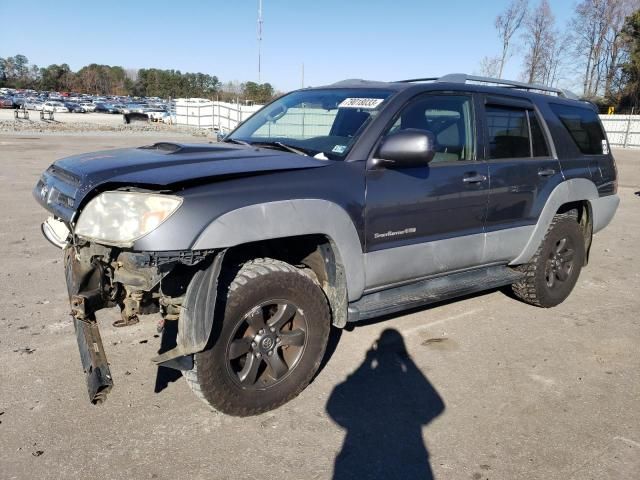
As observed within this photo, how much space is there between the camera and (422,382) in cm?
346

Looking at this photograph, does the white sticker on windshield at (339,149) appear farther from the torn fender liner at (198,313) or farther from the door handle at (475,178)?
the torn fender liner at (198,313)

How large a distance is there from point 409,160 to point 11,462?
2.64m

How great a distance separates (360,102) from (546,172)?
5.97 ft

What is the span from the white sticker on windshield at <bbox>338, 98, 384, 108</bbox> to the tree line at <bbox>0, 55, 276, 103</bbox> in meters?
116

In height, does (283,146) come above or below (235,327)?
above

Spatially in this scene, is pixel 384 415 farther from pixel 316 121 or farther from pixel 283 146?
pixel 316 121

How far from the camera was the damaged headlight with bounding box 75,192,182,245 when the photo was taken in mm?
2523

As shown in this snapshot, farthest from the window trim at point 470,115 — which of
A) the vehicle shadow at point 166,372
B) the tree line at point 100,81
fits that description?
the tree line at point 100,81

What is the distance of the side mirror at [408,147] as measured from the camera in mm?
3107

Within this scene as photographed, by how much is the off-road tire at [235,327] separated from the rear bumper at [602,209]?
3259 mm

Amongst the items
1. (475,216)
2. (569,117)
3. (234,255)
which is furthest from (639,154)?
(234,255)

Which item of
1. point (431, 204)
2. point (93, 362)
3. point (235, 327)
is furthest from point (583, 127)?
point (93, 362)

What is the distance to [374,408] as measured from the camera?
3123 mm

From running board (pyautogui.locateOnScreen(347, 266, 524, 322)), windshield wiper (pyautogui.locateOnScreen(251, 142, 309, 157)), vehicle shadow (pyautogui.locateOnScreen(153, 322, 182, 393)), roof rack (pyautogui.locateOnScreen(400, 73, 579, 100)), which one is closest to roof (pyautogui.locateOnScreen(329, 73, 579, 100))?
roof rack (pyautogui.locateOnScreen(400, 73, 579, 100))
